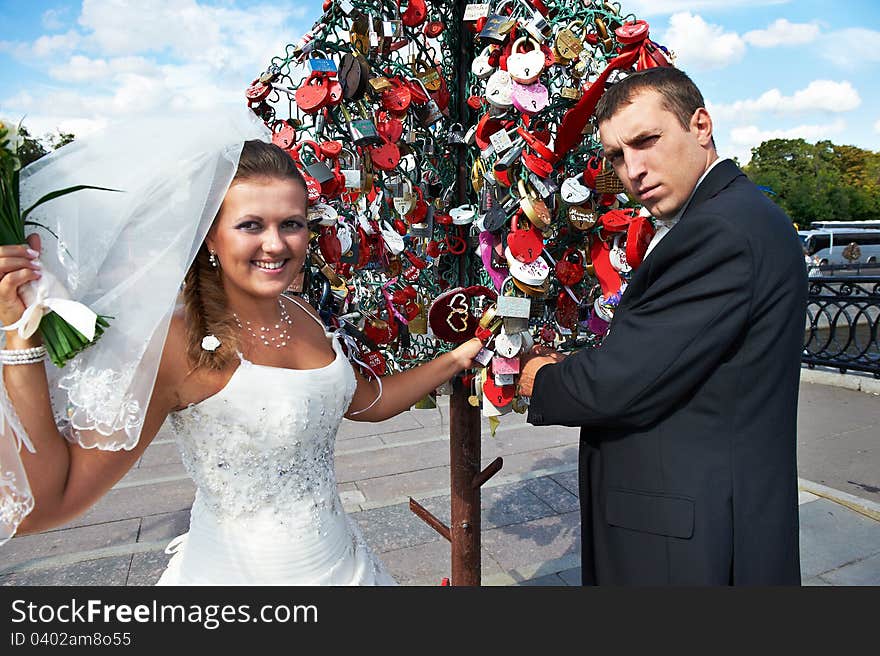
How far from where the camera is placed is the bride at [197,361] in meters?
1.26

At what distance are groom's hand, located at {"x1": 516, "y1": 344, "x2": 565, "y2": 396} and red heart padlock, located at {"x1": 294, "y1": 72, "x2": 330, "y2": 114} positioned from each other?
3.25 ft

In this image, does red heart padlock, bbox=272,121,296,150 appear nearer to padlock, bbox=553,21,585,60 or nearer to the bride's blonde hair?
the bride's blonde hair

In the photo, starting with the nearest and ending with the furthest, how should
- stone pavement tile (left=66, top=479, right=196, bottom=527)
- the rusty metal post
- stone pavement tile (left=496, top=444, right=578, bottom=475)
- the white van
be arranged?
the rusty metal post, stone pavement tile (left=66, top=479, right=196, bottom=527), stone pavement tile (left=496, top=444, right=578, bottom=475), the white van

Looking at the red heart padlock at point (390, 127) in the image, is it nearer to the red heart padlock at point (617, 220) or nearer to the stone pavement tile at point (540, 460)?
the red heart padlock at point (617, 220)

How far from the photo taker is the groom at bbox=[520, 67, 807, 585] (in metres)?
1.41

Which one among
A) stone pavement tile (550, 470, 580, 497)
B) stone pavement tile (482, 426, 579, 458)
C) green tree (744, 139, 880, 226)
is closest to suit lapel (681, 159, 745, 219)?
stone pavement tile (550, 470, 580, 497)

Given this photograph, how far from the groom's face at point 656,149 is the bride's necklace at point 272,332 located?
1.08 m

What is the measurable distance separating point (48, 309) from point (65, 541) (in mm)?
3720

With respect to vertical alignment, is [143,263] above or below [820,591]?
above

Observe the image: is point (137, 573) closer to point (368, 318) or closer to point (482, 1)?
point (368, 318)

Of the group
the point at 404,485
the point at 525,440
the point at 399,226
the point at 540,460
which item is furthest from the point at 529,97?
the point at 525,440

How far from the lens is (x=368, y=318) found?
2.02 m

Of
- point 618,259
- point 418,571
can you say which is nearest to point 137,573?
point 418,571

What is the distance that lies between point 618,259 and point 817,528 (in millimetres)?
3538
